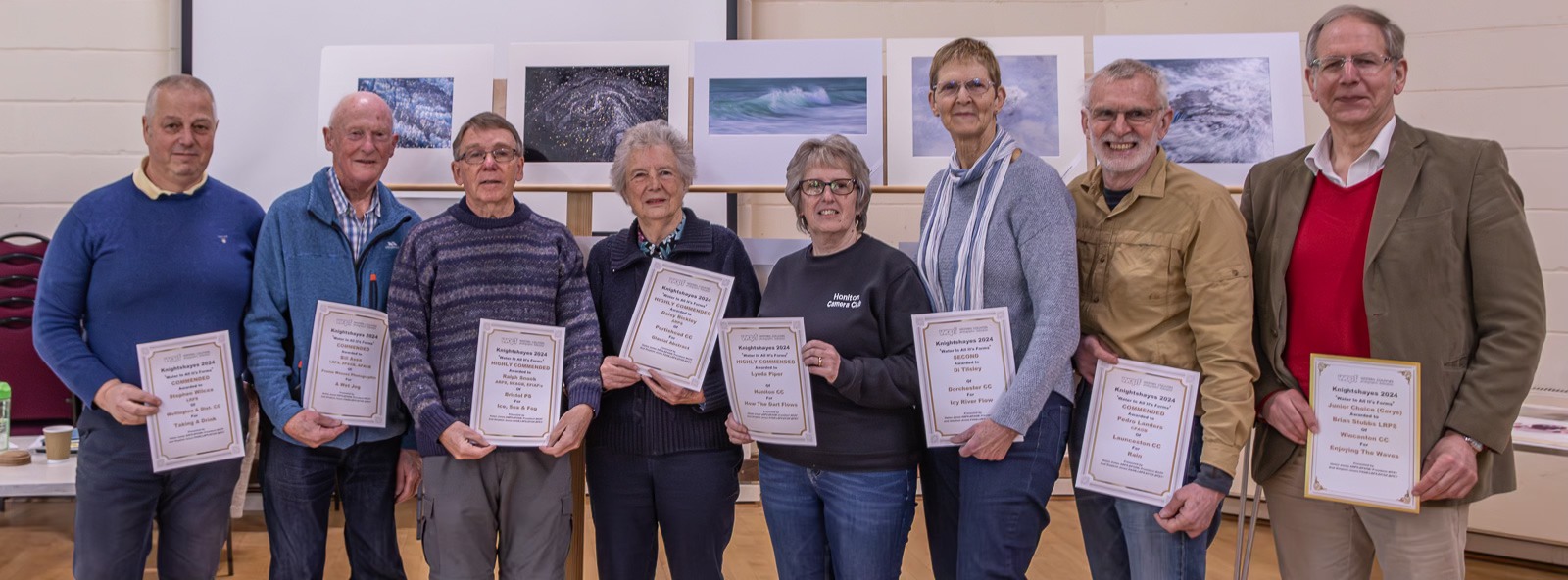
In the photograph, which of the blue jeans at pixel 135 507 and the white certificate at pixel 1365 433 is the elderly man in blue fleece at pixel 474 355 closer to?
the blue jeans at pixel 135 507

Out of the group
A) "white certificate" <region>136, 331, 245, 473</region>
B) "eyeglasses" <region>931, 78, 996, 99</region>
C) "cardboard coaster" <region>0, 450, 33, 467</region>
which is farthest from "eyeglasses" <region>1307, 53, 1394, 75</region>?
"cardboard coaster" <region>0, 450, 33, 467</region>

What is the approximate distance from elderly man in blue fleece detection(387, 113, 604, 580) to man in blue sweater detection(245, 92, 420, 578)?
0.71 feet

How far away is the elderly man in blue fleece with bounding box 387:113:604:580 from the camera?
2492 mm

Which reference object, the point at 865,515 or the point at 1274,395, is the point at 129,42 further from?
the point at 1274,395

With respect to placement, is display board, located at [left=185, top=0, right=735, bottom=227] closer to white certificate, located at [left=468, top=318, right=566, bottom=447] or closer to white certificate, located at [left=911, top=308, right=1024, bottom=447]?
white certificate, located at [left=468, top=318, right=566, bottom=447]

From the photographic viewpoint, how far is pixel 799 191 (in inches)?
97.5

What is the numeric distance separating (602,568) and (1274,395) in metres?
1.64

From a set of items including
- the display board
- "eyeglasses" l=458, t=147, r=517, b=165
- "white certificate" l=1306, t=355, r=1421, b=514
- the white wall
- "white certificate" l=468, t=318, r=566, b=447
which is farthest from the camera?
the white wall

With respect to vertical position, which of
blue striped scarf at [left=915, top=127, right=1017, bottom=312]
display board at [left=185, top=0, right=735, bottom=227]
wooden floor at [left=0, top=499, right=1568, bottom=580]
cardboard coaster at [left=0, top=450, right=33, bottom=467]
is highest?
display board at [left=185, top=0, right=735, bottom=227]

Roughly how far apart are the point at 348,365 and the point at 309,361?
3.6 inches

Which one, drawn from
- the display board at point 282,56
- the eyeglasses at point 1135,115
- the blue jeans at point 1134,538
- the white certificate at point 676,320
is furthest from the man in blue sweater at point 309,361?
the display board at point 282,56

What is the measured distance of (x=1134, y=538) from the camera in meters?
2.24

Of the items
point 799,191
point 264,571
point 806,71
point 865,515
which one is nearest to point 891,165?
point 806,71

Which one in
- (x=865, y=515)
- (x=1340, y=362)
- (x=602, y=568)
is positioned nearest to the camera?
(x=1340, y=362)
